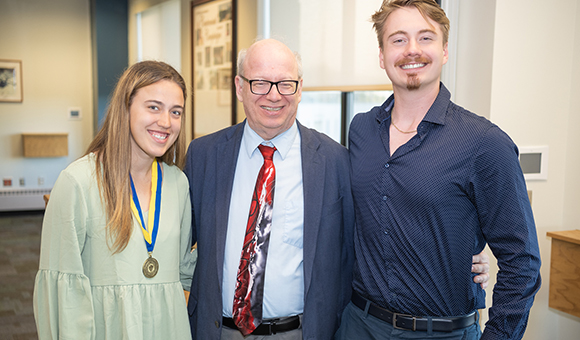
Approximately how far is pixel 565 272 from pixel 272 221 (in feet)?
6.16

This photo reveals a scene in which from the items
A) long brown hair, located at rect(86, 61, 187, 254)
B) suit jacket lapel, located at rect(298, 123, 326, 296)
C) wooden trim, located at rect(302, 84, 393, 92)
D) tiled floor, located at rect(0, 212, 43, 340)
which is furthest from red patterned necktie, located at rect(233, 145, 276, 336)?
tiled floor, located at rect(0, 212, 43, 340)

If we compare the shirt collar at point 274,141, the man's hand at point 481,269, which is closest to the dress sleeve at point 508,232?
the man's hand at point 481,269

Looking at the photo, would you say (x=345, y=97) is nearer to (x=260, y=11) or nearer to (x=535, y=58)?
(x=260, y=11)

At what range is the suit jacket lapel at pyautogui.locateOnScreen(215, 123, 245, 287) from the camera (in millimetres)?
1840

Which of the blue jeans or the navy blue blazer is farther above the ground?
the navy blue blazer

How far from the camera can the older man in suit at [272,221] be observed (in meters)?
1.83

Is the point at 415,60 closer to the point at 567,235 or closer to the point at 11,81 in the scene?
the point at 567,235

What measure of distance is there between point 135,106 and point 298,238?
806 mm

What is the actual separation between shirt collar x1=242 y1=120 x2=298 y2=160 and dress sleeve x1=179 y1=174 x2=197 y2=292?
0.30 metres

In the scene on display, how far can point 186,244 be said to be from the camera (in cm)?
193

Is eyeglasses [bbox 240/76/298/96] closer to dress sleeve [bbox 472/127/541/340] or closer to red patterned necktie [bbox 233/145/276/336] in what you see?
red patterned necktie [bbox 233/145/276/336]

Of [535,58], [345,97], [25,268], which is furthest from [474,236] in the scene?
[25,268]

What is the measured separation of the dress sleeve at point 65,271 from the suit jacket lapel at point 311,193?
80 cm

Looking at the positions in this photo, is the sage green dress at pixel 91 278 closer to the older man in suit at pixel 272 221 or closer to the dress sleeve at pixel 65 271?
the dress sleeve at pixel 65 271
